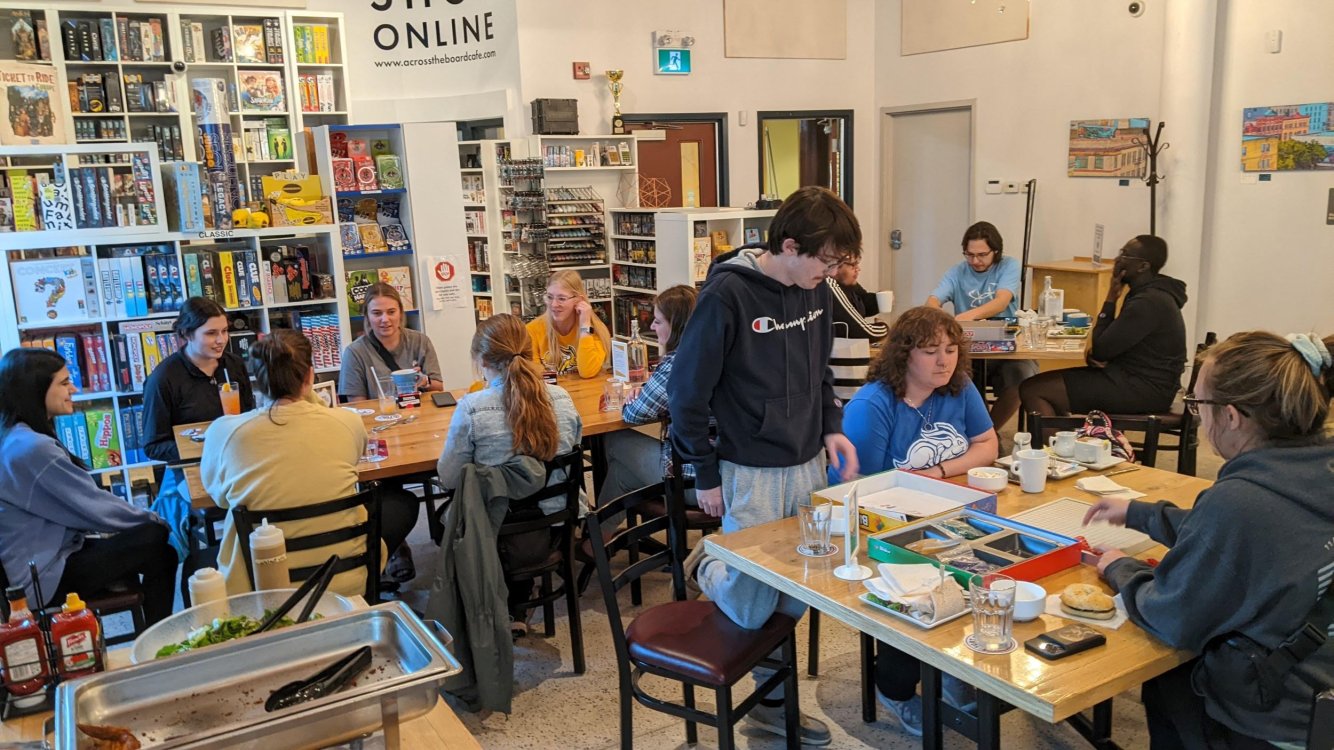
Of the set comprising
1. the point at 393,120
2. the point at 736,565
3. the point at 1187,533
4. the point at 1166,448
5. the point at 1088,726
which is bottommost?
the point at 1088,726

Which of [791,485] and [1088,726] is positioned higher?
[791,485]

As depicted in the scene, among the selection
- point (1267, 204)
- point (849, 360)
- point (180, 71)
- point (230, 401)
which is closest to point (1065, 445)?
point (849, 360)

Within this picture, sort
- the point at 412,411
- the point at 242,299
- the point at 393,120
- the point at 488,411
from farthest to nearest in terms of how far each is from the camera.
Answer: the point at 393,120
the point at 242,299
the point at 412,411
the point at 488,411

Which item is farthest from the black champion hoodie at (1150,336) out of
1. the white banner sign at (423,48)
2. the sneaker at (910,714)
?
the white banner sign at (423,48)

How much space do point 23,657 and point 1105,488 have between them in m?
2.64

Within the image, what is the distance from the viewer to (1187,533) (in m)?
1.98

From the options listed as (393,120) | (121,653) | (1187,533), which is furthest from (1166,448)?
(393,120)

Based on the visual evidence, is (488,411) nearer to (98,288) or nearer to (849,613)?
(849,613)

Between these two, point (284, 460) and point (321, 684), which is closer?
point (321, 684)

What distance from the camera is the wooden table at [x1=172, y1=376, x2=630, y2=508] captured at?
3.52 meters

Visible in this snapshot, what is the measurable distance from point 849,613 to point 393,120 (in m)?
7.52

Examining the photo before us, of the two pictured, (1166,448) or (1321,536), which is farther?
(1166,448)

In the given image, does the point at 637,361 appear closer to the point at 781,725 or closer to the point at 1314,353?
the point at 781,725

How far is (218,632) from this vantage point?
1.80 m
